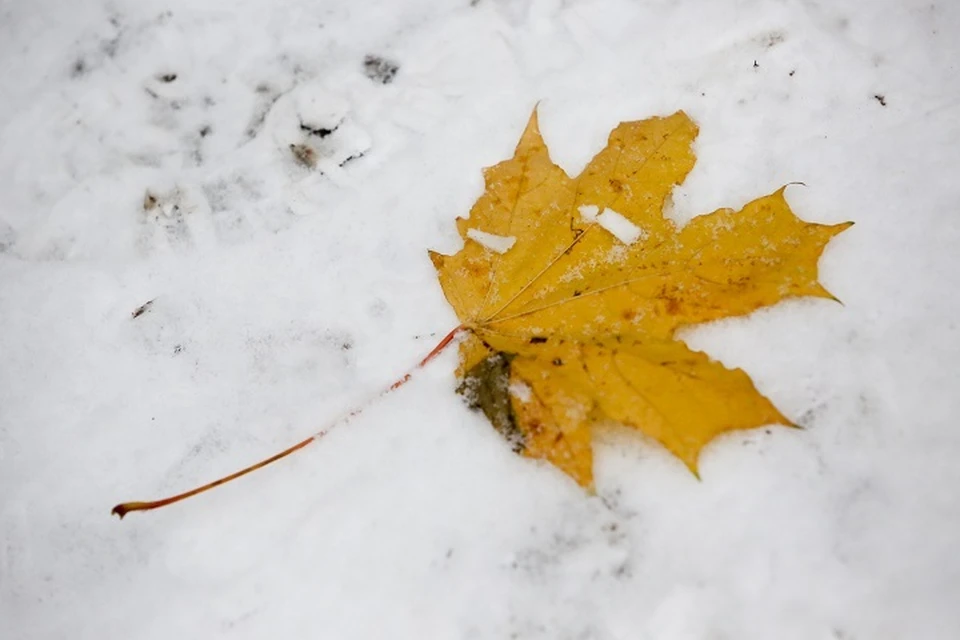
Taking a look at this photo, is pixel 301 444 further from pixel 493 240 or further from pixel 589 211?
pixel 589 211

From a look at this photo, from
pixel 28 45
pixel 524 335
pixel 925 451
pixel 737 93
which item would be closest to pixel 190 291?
pixel 524 335

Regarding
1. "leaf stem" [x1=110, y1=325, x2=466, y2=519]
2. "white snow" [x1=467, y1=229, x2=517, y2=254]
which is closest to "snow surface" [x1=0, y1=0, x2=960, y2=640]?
"leaf stem" [x1=110, y1=325, x2=466, y2=519]

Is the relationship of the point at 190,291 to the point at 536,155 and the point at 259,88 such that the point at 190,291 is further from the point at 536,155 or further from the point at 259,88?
the point at 536,155

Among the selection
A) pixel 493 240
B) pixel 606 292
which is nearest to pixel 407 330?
pixel 493 240

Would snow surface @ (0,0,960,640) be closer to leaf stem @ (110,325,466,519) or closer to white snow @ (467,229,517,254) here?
leaf stem @ (110,325,466,519)

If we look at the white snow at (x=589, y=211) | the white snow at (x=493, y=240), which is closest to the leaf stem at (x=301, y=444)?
the white snow at (x=493, y=240)

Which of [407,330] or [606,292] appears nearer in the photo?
[606,292]
